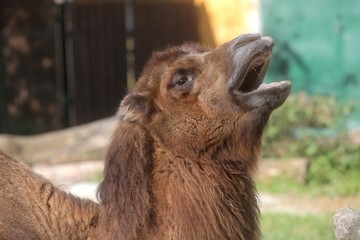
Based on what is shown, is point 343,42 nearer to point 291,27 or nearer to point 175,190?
point 291,27

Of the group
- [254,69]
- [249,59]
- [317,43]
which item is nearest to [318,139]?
[317,43]

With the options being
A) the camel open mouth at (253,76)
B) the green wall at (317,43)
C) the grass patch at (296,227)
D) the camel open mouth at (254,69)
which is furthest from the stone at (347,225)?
the green wall at (317,43)

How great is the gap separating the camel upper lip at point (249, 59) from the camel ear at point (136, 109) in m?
0.50

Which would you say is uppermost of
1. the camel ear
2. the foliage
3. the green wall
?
the green wall

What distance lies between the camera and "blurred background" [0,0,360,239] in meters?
12.7

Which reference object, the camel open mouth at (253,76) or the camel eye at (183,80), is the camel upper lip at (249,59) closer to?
the camel open mouth at (253,76)

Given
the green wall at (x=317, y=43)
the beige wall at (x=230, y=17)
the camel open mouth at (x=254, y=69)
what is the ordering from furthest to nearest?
the beige wall at (x=230, y=17)
the green wall at (x=317, y=43)
the camel open mouth at (x=254, y=69)

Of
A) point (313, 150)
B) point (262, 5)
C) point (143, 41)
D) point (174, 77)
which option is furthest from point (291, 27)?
point (174, 77)

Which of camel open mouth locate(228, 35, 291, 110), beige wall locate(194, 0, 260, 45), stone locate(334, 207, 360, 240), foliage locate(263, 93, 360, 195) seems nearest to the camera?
stone locate(334, 207, 360, 240)

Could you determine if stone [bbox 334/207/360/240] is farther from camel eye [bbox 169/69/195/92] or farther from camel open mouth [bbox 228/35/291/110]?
camel eye [bbox 169/69/195/92]

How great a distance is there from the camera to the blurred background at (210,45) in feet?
41.8

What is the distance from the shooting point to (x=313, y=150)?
13.3 metres

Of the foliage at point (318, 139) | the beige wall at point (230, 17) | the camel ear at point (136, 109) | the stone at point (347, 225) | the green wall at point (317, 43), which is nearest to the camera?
the stone at point (347, 225)

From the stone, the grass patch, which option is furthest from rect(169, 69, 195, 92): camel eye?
the grass patch
